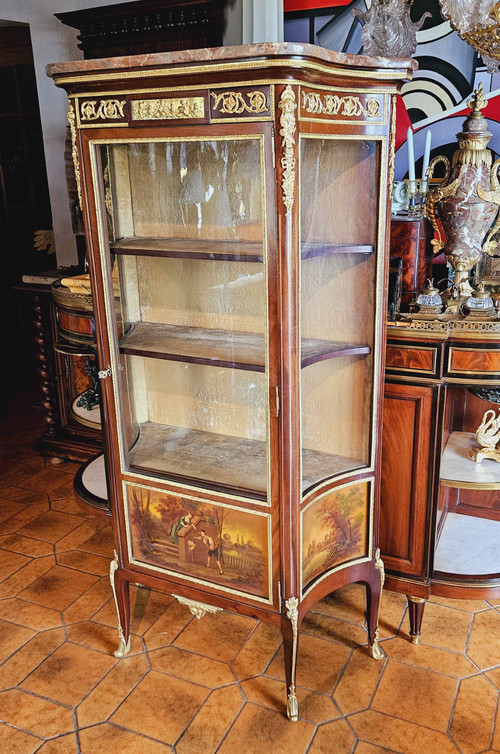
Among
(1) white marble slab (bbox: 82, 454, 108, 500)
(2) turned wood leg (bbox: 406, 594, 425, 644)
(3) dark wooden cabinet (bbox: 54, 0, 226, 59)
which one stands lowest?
(2) turned wood leg (bbox: 406, 594, 425, 644)

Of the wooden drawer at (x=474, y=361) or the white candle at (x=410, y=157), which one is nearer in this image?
the wooden drawer at (x=474, y=361)

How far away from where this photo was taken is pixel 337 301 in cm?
184

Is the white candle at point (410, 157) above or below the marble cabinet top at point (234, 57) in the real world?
below

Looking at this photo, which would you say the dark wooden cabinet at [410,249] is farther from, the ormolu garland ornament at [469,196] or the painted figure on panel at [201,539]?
the painted figure on panel at [201,539]

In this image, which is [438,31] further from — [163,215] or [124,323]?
[124,323]

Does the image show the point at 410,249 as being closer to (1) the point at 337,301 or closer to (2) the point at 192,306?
(1) the point at 337,301

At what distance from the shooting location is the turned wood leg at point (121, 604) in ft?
6.81

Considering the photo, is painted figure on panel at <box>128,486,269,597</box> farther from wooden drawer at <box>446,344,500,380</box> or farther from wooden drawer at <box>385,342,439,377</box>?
wooden drawer at <box>446,344,500,380</box>

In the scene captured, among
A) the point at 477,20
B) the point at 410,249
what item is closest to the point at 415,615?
the point at 410,249

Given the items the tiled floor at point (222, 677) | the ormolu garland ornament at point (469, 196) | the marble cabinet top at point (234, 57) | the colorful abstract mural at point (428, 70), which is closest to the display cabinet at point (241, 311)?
the marble cabinet top at point (234, 57)

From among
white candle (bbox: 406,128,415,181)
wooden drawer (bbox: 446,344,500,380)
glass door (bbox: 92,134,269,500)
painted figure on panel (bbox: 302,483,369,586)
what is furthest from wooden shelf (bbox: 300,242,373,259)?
painted figure on panel (bbox: 302,483,369,586)

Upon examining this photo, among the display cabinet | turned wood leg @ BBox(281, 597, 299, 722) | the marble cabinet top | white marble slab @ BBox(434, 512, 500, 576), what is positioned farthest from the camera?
white marble slab @ BBox(434, 512, 500, 576)

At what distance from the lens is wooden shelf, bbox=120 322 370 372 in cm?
174

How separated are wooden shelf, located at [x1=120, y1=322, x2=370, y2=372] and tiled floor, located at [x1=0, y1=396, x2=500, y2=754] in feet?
3.14
